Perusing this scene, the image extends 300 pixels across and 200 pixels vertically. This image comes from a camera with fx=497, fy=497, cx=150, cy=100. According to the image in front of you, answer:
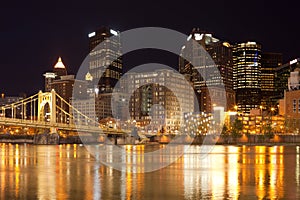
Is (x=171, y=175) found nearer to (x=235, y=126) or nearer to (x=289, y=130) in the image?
(x=235, y=126)

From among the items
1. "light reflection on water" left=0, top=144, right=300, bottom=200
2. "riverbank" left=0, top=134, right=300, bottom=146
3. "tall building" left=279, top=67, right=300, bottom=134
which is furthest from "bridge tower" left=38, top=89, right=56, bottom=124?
"light reflection on water" left=0, top=144, right=300, bottom=200

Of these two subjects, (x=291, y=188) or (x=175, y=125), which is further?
(x=175, y=125)

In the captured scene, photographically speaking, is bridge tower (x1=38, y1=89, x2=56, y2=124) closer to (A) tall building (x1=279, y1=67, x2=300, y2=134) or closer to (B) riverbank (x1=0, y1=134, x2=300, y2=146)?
(B) riverbank (x1=0, y1=134, x2=300, y2=146)

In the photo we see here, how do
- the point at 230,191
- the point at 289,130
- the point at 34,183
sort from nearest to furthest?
the point at 230,191 < the point at 34,183 < the point at 289,130

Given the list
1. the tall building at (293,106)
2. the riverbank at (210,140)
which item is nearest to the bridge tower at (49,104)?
the riverbank at (210,140)

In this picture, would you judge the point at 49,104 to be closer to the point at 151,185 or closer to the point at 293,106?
the point at 293,106

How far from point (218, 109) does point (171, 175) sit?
151264 millimetres

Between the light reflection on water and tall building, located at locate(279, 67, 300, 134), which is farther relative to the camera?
tall building, located at locate(279, 67, 300, 134)

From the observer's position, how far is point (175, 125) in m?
198

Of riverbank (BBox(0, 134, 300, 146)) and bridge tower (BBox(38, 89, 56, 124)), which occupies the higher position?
bridge tower (BBox(38, 89, 56, 124))

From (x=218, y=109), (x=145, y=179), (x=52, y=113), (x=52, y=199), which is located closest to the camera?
(x=52, y=199)

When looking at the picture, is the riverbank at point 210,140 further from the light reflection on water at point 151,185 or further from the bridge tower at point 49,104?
the light reflection on water at point 151,185

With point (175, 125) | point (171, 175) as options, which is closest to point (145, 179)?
point (171, 175)

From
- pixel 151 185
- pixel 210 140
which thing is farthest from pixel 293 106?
pixel 151 185
